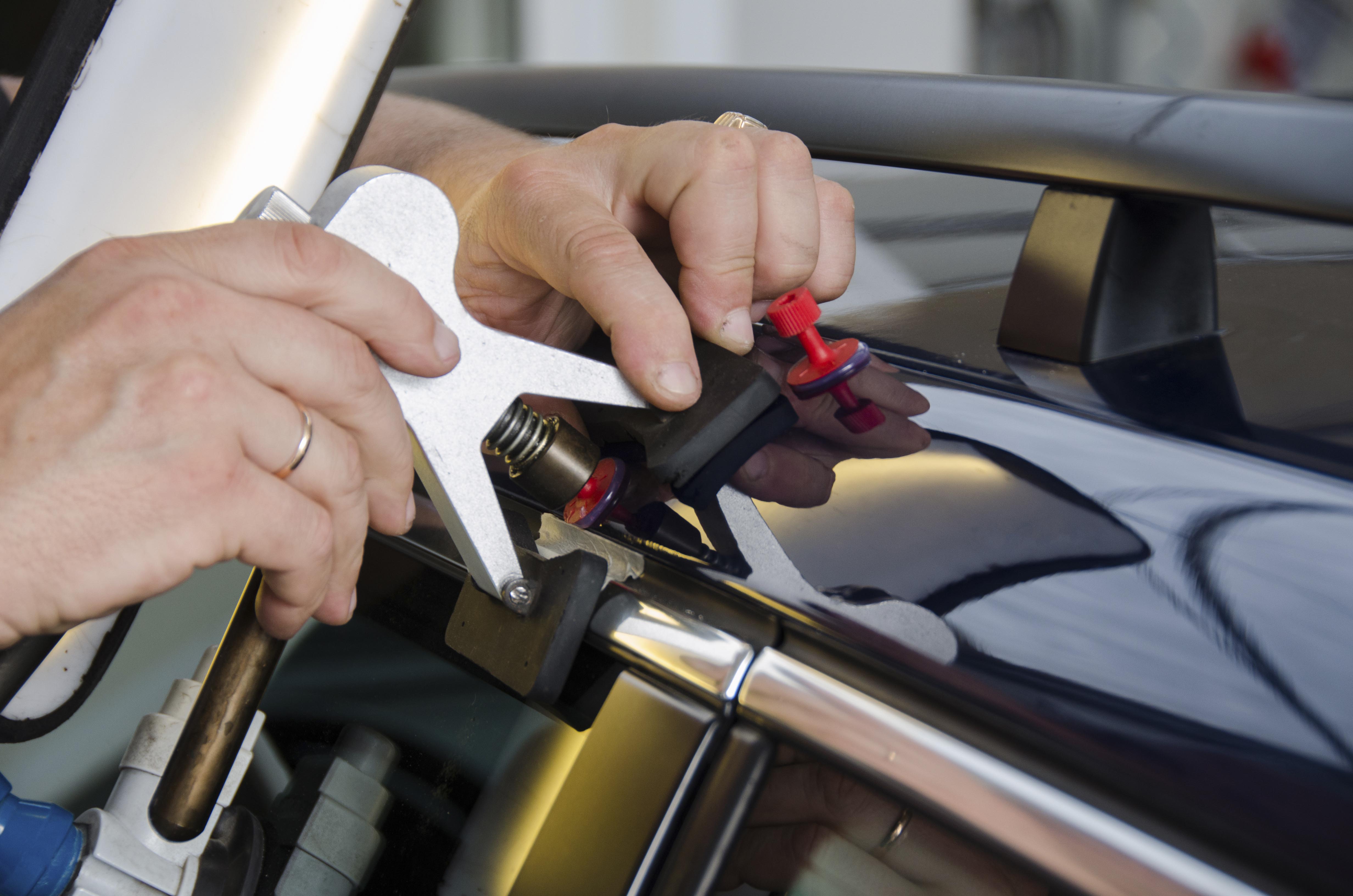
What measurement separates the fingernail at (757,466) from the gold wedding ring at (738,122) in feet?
1.24

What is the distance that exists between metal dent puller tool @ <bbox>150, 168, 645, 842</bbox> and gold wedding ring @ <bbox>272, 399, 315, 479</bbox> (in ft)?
0.20

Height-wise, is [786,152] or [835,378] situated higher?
[786,152]

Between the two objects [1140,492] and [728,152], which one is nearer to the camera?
[1140,492]

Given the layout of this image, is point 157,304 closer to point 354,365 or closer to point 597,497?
point 354,365

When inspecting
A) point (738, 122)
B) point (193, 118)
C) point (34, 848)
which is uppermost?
point (738, 122)

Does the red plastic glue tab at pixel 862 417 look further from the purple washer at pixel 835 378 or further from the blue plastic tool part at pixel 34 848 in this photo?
the blue plastic tool part at pixel 34 848

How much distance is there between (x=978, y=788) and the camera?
0.42 m

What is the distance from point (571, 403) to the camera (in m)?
0.84

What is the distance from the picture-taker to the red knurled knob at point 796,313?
75 cm

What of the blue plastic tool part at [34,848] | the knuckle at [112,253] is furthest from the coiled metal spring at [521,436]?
the blue plastic tool part at [34,848]

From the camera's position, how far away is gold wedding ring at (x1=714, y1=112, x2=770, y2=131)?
0.92 m

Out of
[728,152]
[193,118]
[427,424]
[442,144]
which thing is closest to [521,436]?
[427,424]

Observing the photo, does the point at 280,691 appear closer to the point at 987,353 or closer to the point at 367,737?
the point at 367,737

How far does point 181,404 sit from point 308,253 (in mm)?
109
